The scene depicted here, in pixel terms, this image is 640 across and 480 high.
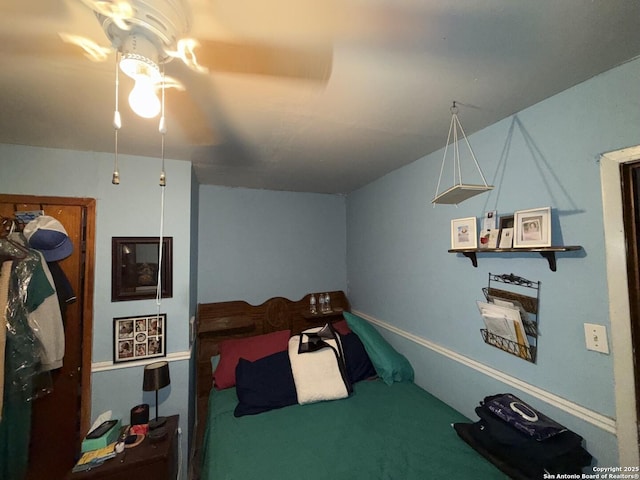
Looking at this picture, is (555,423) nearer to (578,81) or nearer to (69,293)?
(578,81)

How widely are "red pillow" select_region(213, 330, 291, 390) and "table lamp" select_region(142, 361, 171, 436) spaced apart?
46 centimetres

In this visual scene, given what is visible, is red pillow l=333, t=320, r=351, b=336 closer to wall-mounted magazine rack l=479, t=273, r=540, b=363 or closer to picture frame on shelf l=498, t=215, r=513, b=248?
wall-mounted magazine rack l=479, t=273, r=540, b=363

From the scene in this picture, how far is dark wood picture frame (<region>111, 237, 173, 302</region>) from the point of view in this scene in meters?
1.96

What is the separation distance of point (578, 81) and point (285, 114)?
1376mm

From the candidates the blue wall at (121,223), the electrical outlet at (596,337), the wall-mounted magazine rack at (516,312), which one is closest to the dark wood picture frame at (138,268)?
the blue wall at (121,223)

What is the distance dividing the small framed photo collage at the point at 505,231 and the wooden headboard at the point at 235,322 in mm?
1763

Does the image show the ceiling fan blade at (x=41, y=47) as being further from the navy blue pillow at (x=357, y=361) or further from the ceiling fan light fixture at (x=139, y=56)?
the navy blue pillow at (x=357, y=361)

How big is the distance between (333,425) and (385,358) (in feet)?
2.43

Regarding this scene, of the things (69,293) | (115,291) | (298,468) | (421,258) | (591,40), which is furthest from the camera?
(421,258)

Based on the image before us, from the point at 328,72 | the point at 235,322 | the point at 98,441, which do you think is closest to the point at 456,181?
the point at 328,72

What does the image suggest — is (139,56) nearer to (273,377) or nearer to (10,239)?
(10,239)

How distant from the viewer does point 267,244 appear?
3051mm

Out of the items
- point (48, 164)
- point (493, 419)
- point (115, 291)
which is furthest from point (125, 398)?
point (493, 419)

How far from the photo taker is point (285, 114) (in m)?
1.44
